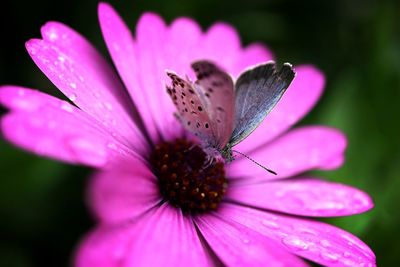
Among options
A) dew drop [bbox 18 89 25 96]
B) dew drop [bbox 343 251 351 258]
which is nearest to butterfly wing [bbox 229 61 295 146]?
dew drop [bbox 343 251 351 258]

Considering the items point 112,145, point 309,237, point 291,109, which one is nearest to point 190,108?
point 112,145

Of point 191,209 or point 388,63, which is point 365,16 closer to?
point 388,63

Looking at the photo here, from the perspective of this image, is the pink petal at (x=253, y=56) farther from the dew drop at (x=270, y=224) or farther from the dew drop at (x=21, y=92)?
the dew drop at (x=21, y=92)

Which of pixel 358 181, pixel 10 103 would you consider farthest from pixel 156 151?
pixel 358 181

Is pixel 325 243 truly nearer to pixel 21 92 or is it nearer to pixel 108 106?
pixel 108 106

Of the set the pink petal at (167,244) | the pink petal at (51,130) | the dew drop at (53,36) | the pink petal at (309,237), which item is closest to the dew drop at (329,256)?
the pink petal at (309,237)
